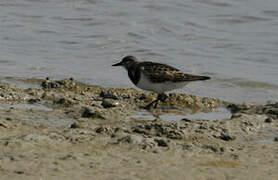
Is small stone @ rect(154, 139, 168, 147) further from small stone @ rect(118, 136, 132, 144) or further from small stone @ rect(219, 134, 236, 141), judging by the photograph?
small stone @ rect(219, 134, 236, 141)

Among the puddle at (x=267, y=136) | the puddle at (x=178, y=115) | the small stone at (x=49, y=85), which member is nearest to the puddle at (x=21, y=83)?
the small stone at (x=49, y=85)

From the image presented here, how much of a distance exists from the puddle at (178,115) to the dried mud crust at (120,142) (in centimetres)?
15

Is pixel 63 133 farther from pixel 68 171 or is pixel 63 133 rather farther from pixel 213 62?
pixel 213 62

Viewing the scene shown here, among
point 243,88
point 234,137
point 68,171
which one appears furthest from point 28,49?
point 68,171

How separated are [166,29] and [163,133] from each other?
8.28 meters

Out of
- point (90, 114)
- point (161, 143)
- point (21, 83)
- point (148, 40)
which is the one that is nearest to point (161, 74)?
point (90, 114)

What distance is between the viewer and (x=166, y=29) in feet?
47.1

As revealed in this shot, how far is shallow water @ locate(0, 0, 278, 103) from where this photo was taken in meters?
10.6

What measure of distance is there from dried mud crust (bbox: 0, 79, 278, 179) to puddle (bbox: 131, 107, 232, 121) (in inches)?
6.0

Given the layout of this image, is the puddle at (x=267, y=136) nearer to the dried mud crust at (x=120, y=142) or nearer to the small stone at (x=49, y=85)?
the dried mud crust at (x=120, y=142)

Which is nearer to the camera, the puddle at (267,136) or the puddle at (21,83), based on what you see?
the puddle at (267,136)

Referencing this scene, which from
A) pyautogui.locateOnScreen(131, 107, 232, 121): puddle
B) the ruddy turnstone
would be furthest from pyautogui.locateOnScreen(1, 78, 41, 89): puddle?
pyautogui.locateOnScreen(131, 107, 232, 121): puddle

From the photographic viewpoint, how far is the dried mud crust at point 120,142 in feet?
16.3

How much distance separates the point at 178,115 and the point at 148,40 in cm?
566
